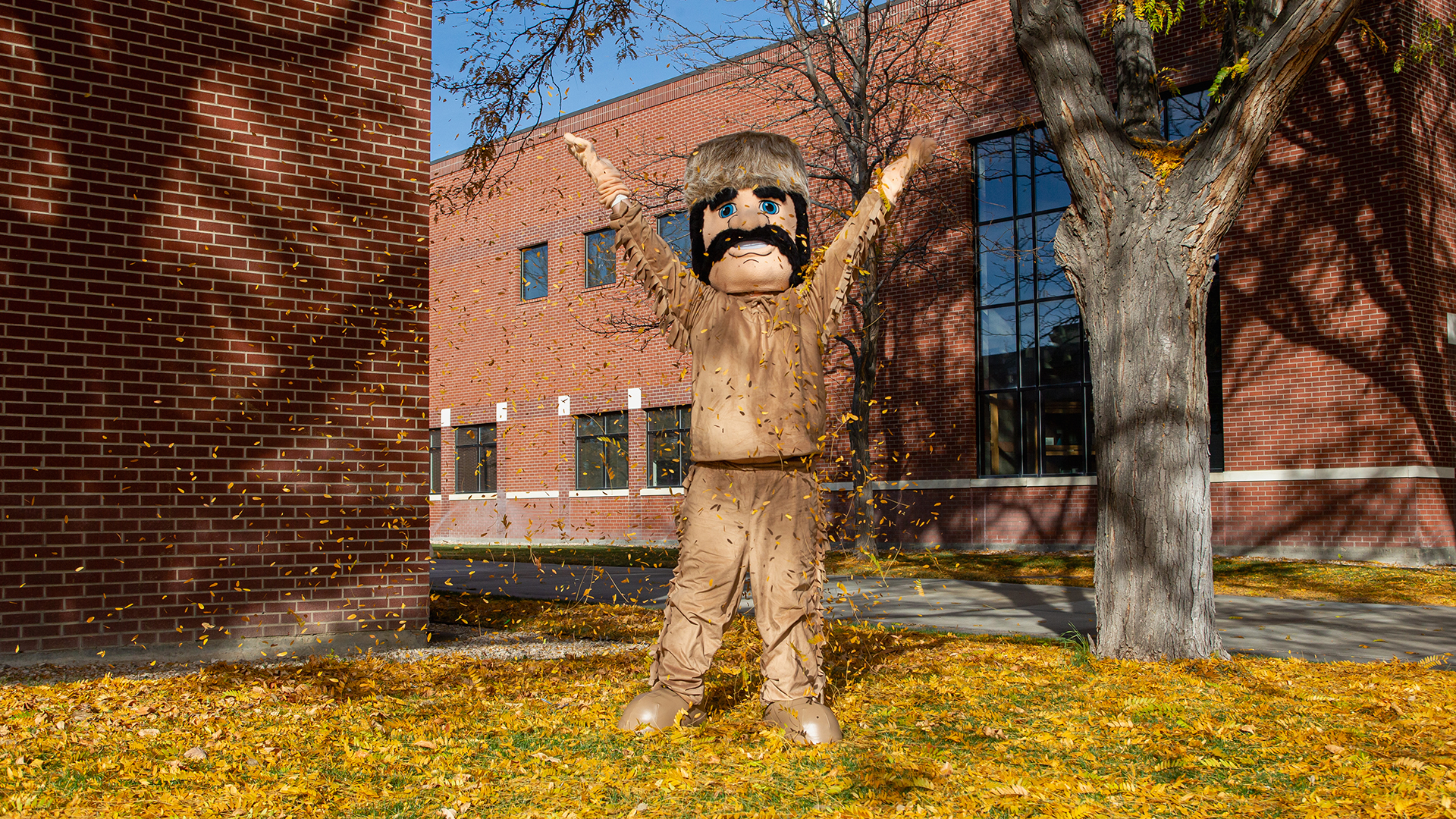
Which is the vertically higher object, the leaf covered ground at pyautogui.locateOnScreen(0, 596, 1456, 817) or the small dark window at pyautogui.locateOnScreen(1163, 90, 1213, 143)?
the small dark window at pyautogui.locateOnScreen(1163, 90, 1213, 143)

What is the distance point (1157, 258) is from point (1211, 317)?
35.4 ft

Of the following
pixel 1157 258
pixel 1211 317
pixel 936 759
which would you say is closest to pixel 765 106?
pixel 1211 317

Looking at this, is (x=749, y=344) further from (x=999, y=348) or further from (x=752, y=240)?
(x=999, y=348)

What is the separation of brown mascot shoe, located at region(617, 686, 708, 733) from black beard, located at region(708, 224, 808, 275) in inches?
69.9

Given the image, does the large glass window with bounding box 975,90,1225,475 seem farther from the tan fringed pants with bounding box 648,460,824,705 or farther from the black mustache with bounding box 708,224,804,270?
the tan fringed pants with bounding box 648,460,824,705

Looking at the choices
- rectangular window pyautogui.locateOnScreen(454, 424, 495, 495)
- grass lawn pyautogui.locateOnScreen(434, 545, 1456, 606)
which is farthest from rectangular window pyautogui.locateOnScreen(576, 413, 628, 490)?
grass lawn pyautogui.locateOnScreen(434, 545, 1456, 606)

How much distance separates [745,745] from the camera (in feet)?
13.0

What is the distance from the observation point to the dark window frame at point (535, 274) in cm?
2491

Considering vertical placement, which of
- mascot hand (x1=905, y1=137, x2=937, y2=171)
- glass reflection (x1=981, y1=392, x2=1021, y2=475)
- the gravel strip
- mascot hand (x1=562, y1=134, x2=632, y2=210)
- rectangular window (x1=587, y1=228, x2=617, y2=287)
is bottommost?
the gravel strip

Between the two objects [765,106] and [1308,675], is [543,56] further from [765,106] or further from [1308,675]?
[765,106]

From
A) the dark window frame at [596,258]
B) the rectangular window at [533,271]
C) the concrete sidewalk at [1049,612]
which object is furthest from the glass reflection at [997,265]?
the rectangular window at [533,271]

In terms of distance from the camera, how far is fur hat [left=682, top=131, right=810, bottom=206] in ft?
14.3

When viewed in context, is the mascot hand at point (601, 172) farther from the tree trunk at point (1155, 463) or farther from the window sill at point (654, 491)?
the window sill at point (654, 491)

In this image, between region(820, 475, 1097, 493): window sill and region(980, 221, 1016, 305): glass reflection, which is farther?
region(980, 221, 1016, 305): glass reflection
